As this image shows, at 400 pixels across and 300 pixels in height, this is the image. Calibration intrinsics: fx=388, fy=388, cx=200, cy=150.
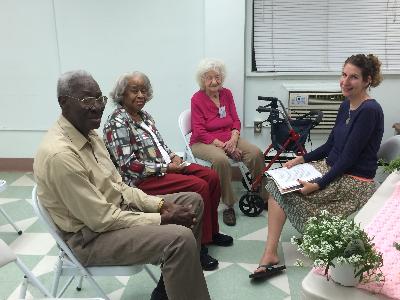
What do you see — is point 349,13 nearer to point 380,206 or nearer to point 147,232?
point 380,206

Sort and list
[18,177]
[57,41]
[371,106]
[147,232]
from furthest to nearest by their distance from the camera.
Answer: [18,177], [57,41], [371,106], [147,232]

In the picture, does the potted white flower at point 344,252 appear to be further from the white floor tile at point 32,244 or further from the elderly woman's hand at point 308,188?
the white floor tile at point 32,244

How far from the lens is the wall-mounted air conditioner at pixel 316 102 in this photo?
3.67m

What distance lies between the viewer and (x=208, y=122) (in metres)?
3.42

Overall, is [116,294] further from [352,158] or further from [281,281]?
[352,158]

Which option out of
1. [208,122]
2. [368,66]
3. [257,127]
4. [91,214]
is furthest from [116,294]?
[257,127]

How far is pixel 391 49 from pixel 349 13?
525 millimetres

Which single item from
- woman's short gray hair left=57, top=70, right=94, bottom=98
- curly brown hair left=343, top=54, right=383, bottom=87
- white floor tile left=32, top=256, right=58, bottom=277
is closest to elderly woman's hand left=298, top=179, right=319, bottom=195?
curly brown hair left=343, top=54, right=383, bottom=87

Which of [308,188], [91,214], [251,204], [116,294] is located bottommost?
[116,294]

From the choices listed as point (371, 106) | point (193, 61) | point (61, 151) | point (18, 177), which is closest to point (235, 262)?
point (371, 106)

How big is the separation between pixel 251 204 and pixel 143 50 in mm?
1825

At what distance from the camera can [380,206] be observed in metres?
1.73

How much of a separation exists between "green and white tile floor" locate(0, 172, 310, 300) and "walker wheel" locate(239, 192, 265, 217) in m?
0.05

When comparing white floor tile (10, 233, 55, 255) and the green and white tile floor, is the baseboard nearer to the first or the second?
the green and white tile floor
